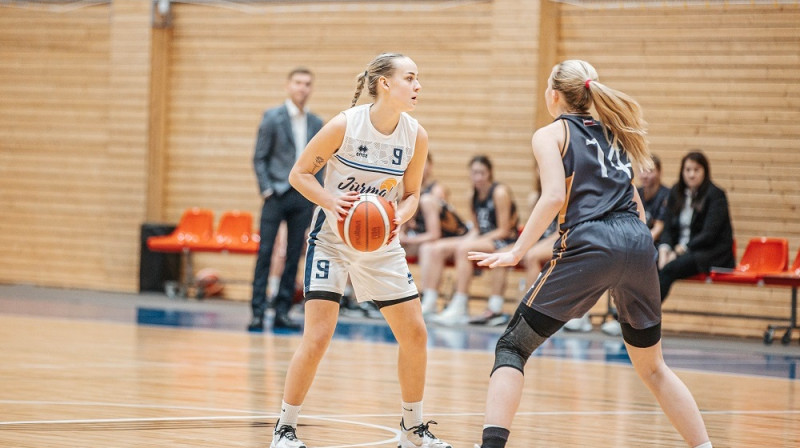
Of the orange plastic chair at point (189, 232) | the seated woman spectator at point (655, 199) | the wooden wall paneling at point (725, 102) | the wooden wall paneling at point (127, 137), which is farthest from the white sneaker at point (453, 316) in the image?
the wooden wall paneling at point (127, 137)

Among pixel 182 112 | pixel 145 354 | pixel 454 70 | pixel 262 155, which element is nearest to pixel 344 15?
pixel 454 70

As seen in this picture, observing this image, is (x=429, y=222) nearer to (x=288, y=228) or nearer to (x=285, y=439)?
(x=288, y=228)

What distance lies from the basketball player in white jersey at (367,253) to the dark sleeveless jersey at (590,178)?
0.73m

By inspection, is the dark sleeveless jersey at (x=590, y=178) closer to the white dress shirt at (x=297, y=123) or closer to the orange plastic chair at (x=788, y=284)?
the white dress shirt at (x=297, y=123)

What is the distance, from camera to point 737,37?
12.0 metres

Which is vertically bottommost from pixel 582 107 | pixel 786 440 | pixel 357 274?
pixel 786 440

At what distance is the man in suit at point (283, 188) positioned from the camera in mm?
9828

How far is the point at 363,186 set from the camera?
480 centimetres

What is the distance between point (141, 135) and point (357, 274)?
10.3 m

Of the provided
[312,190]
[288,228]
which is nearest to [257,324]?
[288,228]

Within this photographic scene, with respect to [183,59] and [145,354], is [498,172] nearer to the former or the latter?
[183,59]

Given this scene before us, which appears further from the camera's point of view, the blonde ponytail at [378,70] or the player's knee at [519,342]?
the blonde ponytail at [378,70]

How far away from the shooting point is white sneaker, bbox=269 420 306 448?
15.1 ft

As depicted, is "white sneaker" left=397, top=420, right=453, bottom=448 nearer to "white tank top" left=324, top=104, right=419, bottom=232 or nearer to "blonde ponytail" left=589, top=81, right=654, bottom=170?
"white tank top" left=324, top=104, right=419, bottom=232
